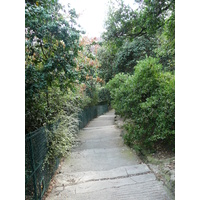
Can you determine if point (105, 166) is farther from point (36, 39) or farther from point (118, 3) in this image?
point (118, 3)

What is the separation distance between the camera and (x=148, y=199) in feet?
9.17

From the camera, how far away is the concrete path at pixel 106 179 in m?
3.00

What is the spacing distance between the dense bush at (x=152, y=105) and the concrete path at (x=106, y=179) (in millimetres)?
734

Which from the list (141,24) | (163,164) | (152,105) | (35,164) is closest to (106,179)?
(163,164)

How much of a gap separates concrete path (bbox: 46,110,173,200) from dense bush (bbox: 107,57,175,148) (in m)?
0.73

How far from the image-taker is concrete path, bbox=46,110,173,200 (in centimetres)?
300

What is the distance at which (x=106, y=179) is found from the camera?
143 inches

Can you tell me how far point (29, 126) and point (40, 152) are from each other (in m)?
1.02

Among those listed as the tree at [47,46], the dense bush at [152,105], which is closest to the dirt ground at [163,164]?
the dense bush at [152,105]

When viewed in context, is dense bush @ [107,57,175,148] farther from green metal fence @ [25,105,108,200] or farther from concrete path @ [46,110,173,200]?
green metal fence @ [25,105,108,200]

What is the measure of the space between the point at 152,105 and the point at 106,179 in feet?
7.30

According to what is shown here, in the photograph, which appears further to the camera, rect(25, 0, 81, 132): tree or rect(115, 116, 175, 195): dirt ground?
rect(115, 116, 175, 195): dirt ground

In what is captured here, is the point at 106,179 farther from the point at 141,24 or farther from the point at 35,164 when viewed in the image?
the point at 141,24

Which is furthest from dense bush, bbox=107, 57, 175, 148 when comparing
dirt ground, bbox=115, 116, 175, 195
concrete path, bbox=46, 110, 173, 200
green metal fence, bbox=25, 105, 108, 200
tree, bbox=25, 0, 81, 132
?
green metal fence, bbox=25, 105, 108, 200
